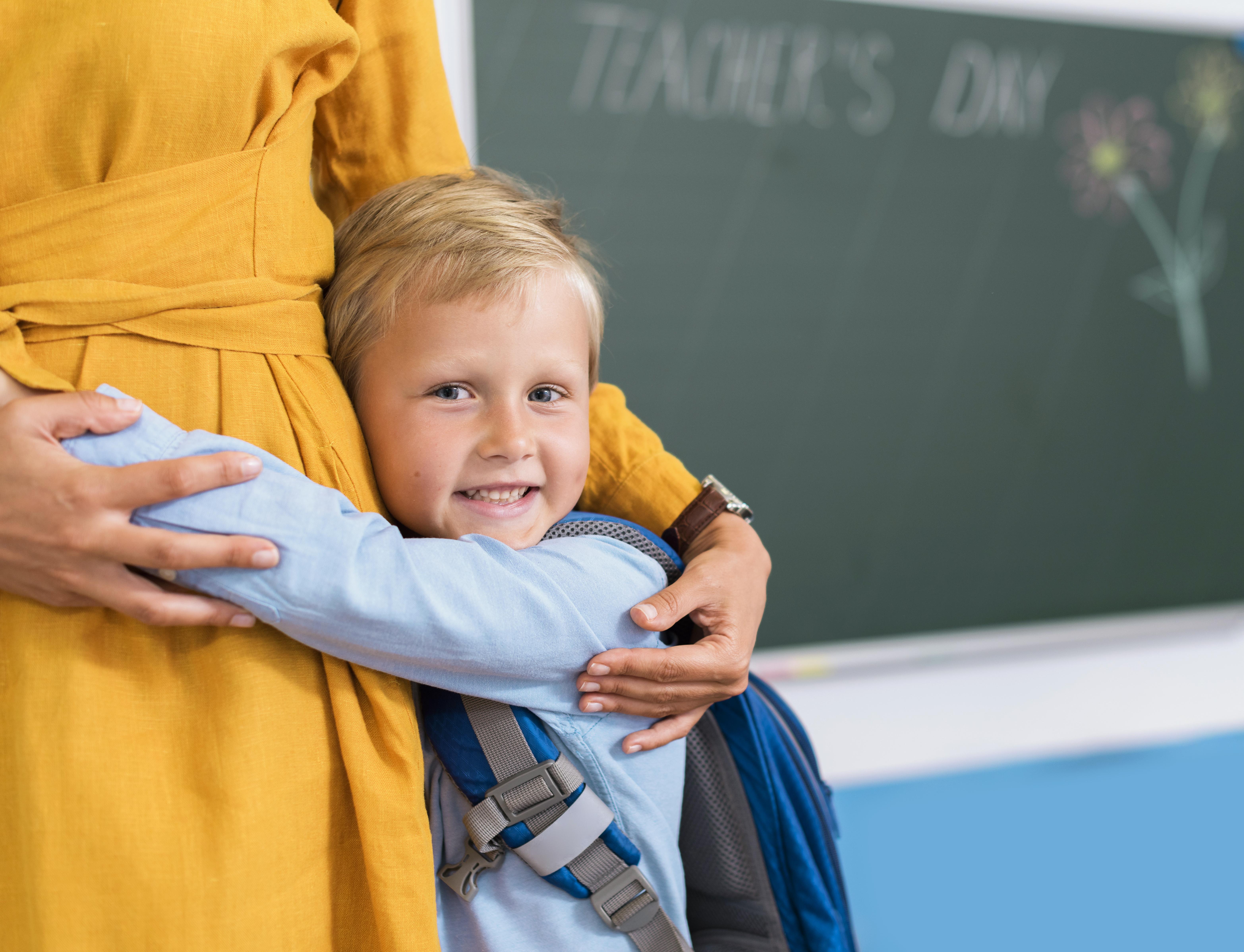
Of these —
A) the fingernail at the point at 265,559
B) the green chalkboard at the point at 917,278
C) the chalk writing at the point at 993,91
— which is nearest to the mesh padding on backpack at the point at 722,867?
the fingernail at the point at 265,559

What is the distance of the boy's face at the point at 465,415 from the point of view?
781mm

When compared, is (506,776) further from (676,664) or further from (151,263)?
(151,263)

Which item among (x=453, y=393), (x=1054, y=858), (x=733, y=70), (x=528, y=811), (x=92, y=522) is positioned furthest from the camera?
(x=1054, y=858)

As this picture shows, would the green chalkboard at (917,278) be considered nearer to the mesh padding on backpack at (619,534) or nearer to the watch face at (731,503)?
the watch face at (731,503)

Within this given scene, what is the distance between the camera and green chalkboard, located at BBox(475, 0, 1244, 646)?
2.03 m

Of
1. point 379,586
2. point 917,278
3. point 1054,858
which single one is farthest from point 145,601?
point 1054,858

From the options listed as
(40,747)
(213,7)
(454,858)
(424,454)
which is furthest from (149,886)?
(213,7)

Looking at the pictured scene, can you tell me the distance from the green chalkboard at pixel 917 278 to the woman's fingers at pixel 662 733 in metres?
1.33

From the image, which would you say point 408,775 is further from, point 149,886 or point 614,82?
point 614,82

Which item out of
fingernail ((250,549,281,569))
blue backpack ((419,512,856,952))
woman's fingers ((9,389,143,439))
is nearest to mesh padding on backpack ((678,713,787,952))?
blue backpack ((419,512,856,952))

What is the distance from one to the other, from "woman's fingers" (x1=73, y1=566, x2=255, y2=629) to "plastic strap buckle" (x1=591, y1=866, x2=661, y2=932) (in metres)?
0.37

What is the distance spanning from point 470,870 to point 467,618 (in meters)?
0.22

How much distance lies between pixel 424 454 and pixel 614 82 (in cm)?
148

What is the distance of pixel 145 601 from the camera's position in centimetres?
60
